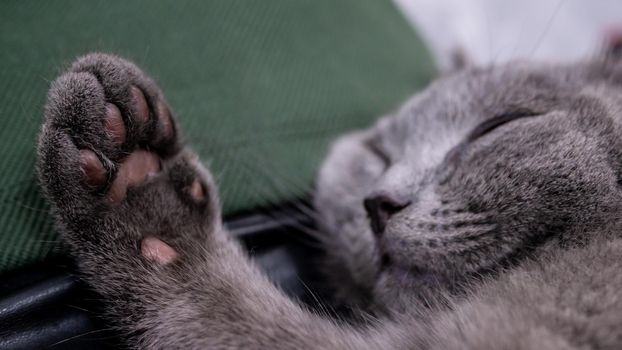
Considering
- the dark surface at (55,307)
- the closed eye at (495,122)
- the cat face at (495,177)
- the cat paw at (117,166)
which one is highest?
the cat paw at (117,166)

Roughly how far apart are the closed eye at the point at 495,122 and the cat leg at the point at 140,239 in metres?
0.39

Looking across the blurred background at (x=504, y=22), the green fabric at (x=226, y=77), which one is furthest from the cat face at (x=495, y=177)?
the blurred background at (x=504, y=22)

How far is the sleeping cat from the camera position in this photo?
71 cm

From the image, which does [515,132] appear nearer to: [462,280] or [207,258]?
[462,280]

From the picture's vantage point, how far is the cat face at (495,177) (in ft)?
2.58

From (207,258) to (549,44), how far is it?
Result: 6.41ft

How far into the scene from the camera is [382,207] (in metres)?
0.92

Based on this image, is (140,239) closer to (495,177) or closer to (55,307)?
(55,307)

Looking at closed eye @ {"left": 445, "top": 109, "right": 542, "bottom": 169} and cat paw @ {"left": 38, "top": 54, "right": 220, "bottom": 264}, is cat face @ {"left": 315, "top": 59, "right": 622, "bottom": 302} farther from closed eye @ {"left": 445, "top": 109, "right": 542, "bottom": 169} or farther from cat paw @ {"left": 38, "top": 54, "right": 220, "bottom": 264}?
cat paw @ {"left": 38, "top": 54, "right": 220, "bottom": 264}

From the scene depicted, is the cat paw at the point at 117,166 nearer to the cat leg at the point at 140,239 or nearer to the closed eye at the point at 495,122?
the cat leg at the point at 140,239

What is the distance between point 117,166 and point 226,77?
54cm

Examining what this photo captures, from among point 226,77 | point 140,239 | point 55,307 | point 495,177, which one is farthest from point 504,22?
point 55,307

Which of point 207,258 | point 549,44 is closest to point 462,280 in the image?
point 207,258

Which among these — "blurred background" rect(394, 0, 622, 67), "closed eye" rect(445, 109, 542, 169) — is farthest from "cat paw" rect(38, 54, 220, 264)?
"blurred background" rect(394, 0, 622, 67)
